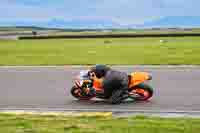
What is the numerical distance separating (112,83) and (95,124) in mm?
3475

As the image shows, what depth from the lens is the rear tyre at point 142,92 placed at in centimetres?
1277

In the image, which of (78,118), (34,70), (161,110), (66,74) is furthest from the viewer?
(34,70)

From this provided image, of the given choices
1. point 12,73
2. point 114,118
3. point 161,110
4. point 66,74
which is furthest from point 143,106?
point 12,73

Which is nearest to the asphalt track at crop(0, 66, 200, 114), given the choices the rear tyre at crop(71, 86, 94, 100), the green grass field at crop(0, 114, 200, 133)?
the rear tyre at crop(71, 86, 94, 100)

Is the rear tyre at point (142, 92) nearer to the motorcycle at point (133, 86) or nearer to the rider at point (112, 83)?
the motorcycle at point (133, 86)

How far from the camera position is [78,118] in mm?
10148

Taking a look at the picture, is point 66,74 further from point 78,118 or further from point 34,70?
point 78,118

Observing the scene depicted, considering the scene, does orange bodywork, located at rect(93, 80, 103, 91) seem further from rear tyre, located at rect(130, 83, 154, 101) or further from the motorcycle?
rear tyre, located at rect(130, 83, 154, 101)

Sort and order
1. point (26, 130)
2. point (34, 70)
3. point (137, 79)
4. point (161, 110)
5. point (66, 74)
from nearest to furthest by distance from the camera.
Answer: point (26, 130)
point (161, 110)
point (137, 79)
point (66, 74)
point (34, 70)

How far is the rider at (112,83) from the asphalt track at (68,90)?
0.25 metres

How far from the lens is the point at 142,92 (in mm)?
12859

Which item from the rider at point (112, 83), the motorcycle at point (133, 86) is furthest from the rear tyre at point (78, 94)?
the rider at point (112, 83)

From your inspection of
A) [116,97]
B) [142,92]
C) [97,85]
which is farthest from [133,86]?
[97,85]

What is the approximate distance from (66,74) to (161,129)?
10.9m
